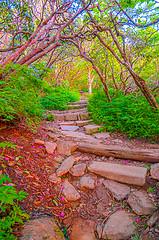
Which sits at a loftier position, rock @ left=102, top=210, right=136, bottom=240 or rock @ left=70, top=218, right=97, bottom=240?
rock @ left=102, top=210, right=136, bottom=240

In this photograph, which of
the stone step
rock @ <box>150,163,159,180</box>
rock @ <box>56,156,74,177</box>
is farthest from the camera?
the stone step

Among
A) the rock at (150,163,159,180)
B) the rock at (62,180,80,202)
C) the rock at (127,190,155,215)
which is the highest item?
the rock at (150,163,159,180)

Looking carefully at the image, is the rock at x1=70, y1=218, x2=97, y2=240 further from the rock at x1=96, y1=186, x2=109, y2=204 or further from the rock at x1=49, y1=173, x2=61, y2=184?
the rock at x1=49, y1=173, x2=61, y2=184

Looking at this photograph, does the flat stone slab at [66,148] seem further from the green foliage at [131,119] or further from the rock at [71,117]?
the rock at [71,117]

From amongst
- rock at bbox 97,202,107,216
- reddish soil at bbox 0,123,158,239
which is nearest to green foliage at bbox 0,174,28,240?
reddish soil at bbox 0,123,158,239

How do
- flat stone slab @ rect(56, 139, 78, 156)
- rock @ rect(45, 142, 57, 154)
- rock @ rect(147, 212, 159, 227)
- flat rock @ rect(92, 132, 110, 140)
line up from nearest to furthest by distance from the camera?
rock @ rect(147, 212, 159, 227), rock @ rect(45, 142, 57, 154), flat stone slab @ rect(56, 139, 78, 156), flat rock @ rect(92, 132, 110, 140)

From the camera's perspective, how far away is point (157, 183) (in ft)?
6.61

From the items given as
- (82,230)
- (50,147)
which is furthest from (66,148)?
(82,230)

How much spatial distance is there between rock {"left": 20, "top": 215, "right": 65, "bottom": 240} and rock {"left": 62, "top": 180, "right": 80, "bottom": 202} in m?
0.51

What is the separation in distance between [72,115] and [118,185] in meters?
3.59

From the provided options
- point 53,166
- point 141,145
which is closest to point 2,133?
point 53,166

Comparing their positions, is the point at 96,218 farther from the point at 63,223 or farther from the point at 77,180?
the point at 77,180

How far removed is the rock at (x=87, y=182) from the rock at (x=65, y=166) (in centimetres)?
30

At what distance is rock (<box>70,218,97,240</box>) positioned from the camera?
155cm
